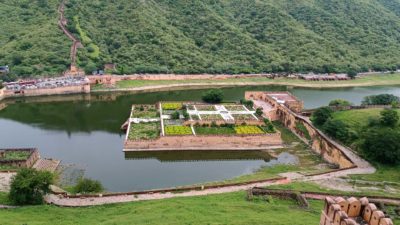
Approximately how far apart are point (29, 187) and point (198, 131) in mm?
24668

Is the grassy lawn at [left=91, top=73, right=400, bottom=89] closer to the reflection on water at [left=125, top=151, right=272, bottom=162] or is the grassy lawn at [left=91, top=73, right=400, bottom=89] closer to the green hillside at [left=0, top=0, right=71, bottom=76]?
the green hillside at [left=0, top=0, right=71, bottom=76]

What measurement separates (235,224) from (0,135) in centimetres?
4008

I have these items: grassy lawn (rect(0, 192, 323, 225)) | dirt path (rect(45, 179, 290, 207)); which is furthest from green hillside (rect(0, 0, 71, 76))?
grassy lawn (rect(0, 192, 323, 225))

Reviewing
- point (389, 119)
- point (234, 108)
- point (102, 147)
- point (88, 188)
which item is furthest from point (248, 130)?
point (88, 188)

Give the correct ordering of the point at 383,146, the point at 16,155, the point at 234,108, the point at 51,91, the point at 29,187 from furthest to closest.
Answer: the point at 51,91 → the point at 234,108 → the point at 16,155 → the point at 383,146 → the point at 29,187

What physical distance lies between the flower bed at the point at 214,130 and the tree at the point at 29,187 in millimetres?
22556

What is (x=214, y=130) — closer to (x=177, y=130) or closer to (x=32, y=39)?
(x=177, y=130)

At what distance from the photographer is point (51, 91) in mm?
79188

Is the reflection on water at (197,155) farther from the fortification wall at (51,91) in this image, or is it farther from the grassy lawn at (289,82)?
the grassy lawn at (289,82)

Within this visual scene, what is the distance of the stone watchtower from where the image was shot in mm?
17500

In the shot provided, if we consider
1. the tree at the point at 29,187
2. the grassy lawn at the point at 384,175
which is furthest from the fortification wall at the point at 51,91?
the grassy lawn at the point at 384,175

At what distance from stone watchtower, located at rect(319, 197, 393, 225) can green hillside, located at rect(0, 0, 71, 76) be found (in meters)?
78.6

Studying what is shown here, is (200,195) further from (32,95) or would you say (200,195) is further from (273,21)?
(273,21)

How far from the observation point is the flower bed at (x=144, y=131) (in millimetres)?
51562
